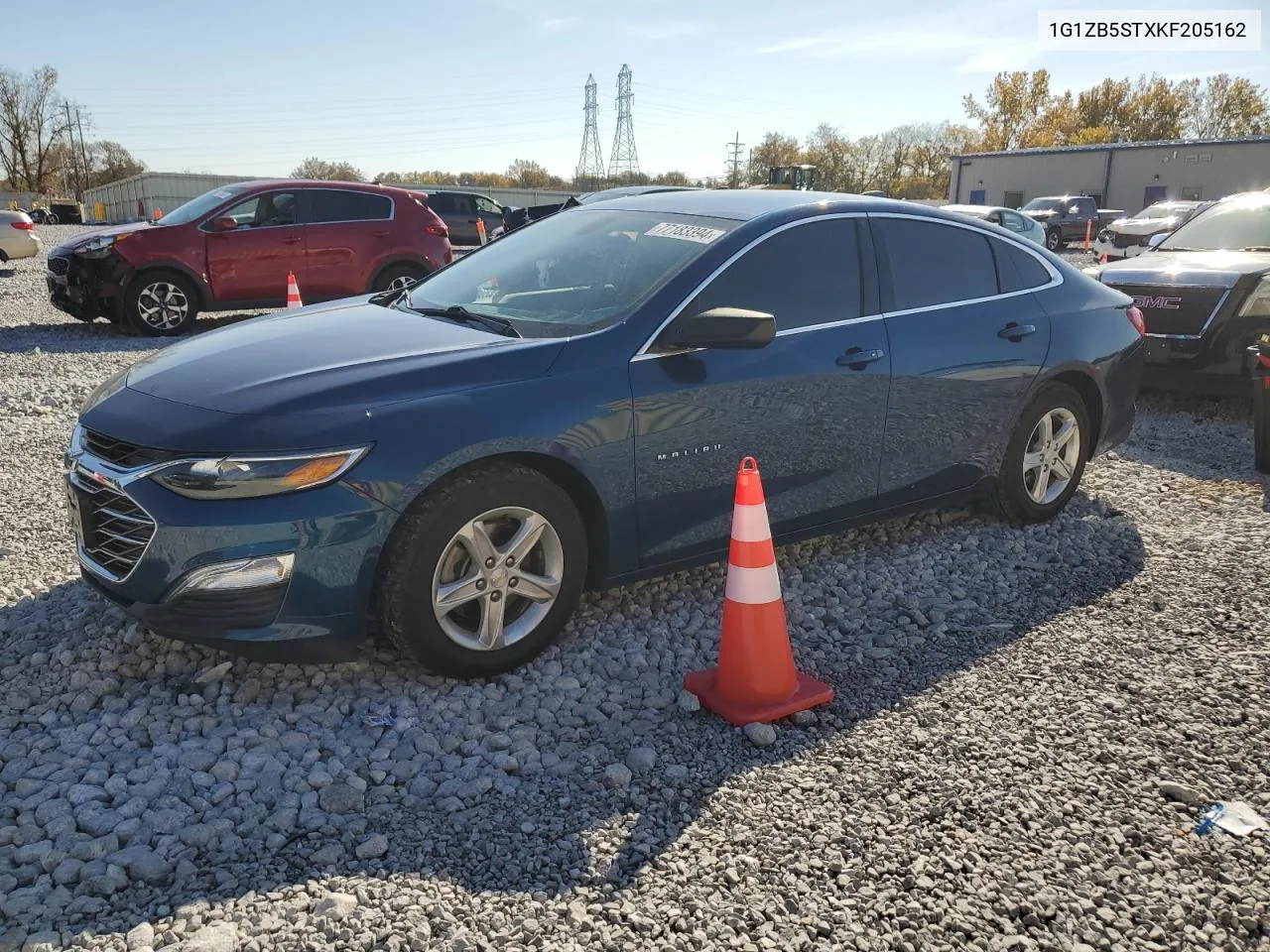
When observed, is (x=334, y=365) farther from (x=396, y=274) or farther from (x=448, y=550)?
(x=396, y=274)

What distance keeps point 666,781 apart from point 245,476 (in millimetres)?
1586

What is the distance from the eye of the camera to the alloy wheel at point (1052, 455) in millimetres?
5230

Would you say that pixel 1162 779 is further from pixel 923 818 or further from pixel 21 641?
pixel 21 641

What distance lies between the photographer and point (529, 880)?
2607 millimetres

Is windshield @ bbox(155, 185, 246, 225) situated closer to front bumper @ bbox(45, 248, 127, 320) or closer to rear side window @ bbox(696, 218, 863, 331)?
front bumper @ bbox(45, 248, 127, 320)

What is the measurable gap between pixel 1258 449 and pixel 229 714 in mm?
6159

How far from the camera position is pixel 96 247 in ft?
35.6

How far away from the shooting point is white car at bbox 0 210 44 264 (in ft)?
56.7

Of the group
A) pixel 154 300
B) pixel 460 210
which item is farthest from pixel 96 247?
pixel 460 210

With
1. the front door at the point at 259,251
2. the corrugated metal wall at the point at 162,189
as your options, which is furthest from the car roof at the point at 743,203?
the corrugated metal wall at the point at 162,189

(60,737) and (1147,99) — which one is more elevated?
(1147,99)

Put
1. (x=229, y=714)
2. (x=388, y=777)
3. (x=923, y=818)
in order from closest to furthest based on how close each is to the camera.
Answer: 1. (x=923, y=818)
2. (x=388, y=777)
3. (x=229, y=714)

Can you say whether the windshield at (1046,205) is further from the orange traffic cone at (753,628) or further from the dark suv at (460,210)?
the orange traffic cone at (753,628)

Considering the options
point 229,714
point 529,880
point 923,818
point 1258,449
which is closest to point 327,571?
point 229,714
